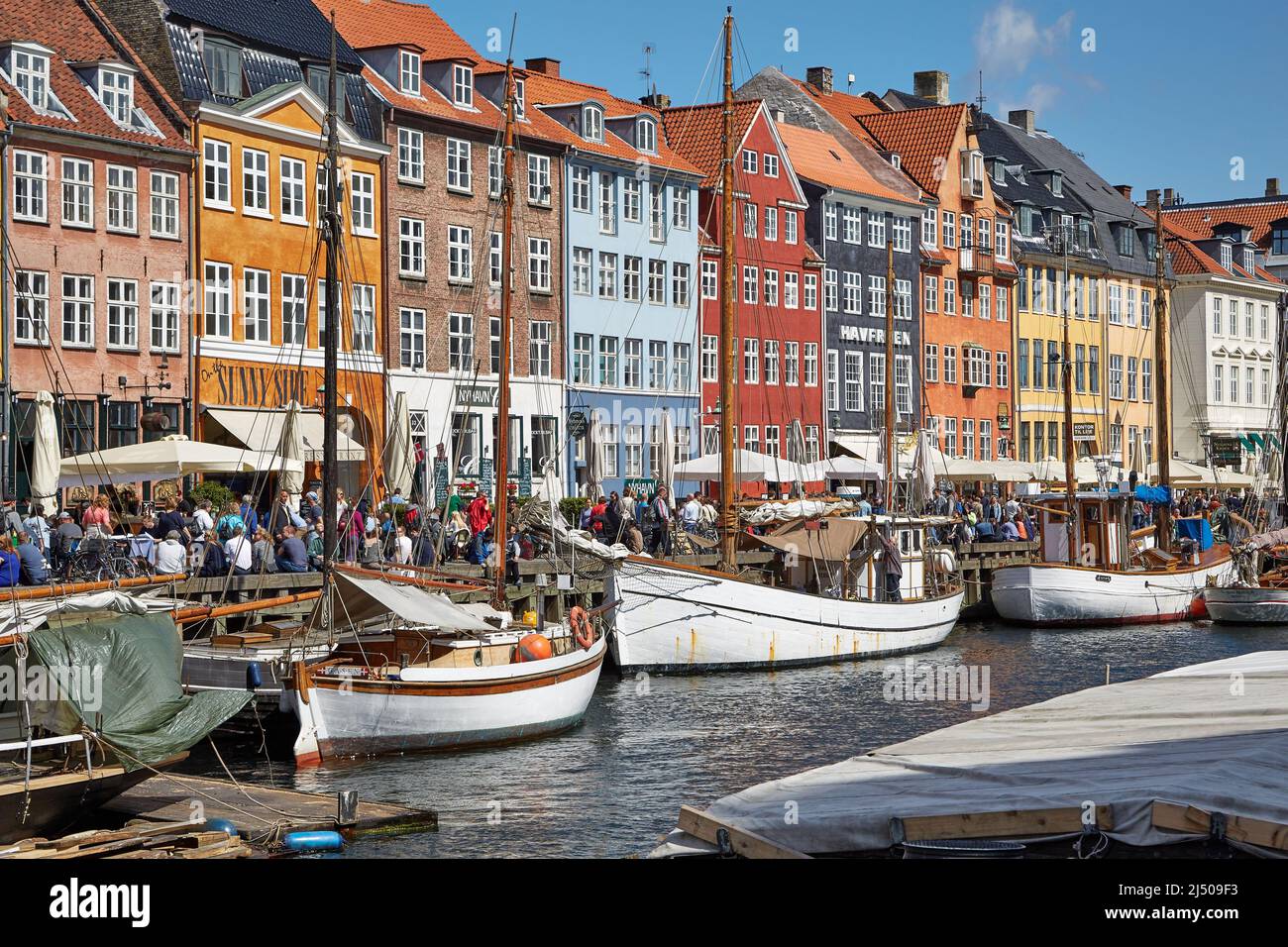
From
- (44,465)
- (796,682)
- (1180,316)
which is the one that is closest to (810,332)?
(1180,316)

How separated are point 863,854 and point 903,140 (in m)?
70.8

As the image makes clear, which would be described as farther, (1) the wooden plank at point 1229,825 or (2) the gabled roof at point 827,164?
(2) the gabled roof at point 827,164

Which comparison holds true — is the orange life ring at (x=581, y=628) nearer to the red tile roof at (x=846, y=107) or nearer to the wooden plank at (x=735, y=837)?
the wooden plank at (x=735, y=837)

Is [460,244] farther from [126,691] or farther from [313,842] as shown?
[313,842]

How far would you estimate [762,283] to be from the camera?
6512 centimetres

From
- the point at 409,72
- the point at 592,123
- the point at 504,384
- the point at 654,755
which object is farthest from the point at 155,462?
the point at 592,123

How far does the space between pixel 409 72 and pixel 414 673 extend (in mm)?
31138

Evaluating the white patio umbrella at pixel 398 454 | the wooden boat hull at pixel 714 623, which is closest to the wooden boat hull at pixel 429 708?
the wooden boat hull at pixel 714 623

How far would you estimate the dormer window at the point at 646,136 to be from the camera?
6175 cm

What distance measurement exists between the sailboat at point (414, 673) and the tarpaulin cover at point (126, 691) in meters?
5.04

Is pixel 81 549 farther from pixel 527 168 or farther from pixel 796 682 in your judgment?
pixel 527 168

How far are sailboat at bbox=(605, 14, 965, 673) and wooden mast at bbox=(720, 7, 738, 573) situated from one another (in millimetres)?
27

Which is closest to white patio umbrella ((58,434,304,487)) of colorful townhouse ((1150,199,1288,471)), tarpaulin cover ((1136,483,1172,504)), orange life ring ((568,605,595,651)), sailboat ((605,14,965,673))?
orange life ring ((568,605,595,651))

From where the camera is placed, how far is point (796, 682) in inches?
1335
